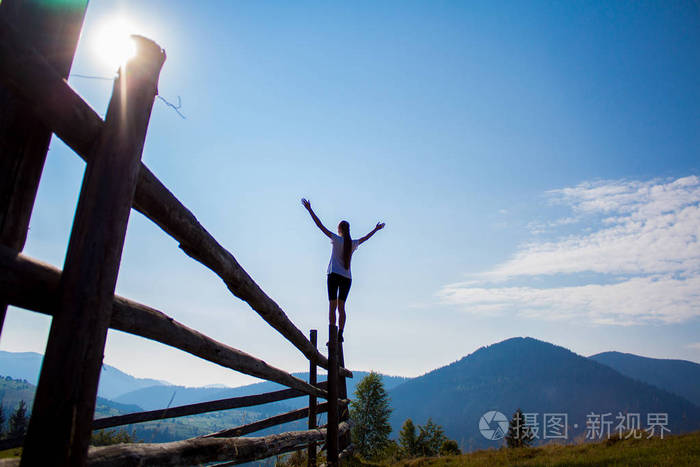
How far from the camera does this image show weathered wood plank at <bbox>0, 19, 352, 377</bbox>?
1131 mm

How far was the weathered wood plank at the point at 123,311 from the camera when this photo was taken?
1.12 meters

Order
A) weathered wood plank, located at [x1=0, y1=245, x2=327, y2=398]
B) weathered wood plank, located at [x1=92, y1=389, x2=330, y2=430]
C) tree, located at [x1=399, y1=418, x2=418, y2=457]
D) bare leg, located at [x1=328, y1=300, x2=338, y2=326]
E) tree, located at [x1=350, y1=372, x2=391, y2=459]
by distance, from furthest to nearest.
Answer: tree, located at [x1=399, y1=418, x2=418, y2=457]
tree, located at [x1=350, y1=372, x2=391, y2=459]
bare leg, located at [x1=328, y1=300, x2=338, y2=326]
weathered wood plank, located at [x1=92, y1=389, x2=330, y2=430]
weathered wood plank, located at [x1=0, y1=245, x2=327, y2=398]

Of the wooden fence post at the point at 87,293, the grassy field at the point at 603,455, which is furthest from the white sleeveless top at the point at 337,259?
the wooden fence post at the point at 87,293

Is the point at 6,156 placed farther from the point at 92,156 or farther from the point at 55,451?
the point at 55,451

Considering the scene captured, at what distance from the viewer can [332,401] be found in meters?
5.32

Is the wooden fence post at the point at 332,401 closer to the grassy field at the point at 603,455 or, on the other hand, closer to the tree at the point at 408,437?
the grassy field at the point at 603,455

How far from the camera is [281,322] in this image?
3902mm

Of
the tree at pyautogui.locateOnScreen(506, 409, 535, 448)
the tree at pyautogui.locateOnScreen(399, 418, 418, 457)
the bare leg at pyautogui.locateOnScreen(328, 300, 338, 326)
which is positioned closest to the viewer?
the bare leg at pyautogui.locateOnScreen(328, 300, 338, 326)

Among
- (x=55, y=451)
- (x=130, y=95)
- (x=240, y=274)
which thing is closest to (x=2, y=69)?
(x=130, y=95)

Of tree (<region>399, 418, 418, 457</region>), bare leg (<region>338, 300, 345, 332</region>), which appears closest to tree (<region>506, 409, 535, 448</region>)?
bare leg (<region>338, 300, 345, 332</region>)

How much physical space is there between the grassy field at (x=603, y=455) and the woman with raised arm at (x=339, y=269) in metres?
3.89

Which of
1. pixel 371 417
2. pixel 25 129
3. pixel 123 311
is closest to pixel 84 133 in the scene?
pixel 25 129

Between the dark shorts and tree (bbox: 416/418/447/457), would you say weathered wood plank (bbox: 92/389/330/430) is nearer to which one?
the dark shorts

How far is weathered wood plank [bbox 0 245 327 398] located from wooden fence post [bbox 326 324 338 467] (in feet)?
8.94
